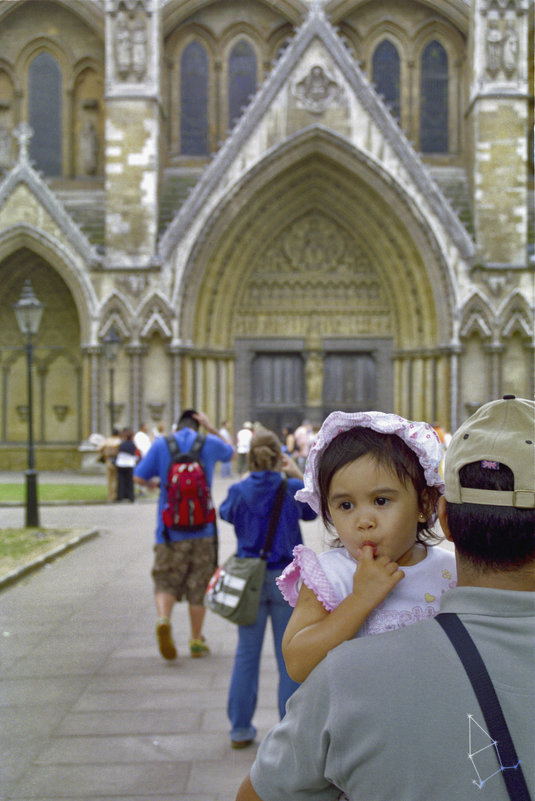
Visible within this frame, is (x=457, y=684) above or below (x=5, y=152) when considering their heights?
below

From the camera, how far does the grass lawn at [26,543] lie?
10.0 metres

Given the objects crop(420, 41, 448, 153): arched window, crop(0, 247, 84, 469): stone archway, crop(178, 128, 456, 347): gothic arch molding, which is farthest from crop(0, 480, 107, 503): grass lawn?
crop(420, 41, 448, 153): arched window

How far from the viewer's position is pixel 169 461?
6582 mm

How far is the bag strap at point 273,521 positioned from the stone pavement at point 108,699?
1013mm

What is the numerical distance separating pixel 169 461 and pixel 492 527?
5.10 metres

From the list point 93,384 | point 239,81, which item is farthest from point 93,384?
point 239,81

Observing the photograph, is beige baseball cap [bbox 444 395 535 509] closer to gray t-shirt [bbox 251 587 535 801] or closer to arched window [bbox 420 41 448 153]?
gray t-shirt [bbox 251 587 535 801]

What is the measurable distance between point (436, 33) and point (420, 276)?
6.95 metres

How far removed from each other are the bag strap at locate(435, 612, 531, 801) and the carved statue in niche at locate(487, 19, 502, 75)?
24.1 m

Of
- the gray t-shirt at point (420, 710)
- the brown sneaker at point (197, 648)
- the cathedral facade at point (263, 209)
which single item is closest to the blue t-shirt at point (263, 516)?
the brown sneaker at point (197, 648)

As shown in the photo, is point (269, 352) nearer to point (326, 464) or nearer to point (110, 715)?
point (110, 715)

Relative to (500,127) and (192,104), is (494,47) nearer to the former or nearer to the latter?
(500,127)

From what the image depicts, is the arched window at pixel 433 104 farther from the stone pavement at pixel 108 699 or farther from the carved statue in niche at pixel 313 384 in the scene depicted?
the stone pavement at pixel 108 699

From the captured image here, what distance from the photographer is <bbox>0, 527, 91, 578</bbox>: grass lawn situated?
32.9ft
